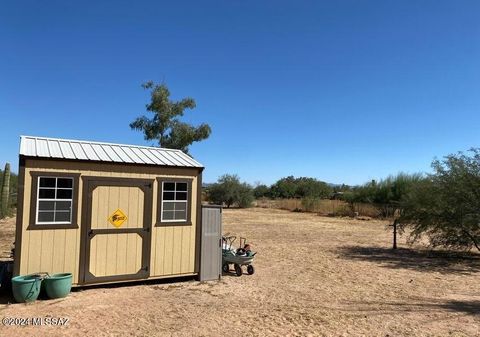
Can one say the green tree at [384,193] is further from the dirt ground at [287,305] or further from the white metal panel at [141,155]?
the white metal panel at [141,155]

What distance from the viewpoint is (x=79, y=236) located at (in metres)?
7.87

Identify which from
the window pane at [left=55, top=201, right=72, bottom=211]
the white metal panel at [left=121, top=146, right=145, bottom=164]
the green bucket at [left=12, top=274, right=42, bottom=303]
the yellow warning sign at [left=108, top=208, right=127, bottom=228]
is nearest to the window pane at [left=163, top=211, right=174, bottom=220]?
the yellow warning sign at [left=108, top=208, right=127, bottom=228]

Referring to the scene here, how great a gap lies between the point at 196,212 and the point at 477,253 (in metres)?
11.6

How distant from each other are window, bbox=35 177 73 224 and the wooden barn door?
31 cm

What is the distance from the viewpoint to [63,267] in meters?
7.70

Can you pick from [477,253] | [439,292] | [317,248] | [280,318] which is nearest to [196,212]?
[280,318]

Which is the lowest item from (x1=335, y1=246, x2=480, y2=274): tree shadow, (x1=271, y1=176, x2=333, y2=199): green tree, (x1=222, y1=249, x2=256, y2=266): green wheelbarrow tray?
(x1=335, y1=246, x2=480, y2=274): tree shadow

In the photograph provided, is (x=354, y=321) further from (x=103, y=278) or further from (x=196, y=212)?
(x=103, y=278)

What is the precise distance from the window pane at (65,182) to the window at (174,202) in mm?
1796

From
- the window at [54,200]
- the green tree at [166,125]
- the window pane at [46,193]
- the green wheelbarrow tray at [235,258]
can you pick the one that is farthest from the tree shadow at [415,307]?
the green tree at [166,125]

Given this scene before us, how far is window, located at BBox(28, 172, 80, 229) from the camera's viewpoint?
747 cm

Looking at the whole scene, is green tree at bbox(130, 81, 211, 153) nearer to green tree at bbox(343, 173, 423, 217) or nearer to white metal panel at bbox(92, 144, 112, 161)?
white metal panel at bbox(92, 144, 112, 161)

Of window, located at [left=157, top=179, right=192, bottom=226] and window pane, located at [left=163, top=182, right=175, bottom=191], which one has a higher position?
window pane, located at [left=163, top=182, right=175, bottom=191]

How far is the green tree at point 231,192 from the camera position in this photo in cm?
4659
